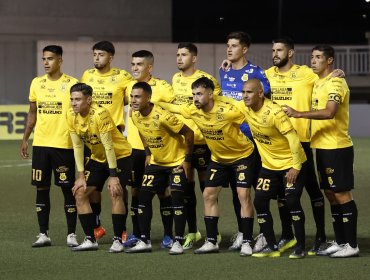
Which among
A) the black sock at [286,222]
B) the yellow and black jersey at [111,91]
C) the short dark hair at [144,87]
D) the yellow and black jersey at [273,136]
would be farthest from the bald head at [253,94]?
the yellow and black jersey at [111,91]

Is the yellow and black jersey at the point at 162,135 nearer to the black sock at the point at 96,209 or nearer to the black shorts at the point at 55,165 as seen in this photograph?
the black shorts at the point at 55,165

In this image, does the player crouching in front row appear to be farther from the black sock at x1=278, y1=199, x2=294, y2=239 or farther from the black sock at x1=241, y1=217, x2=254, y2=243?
the black sock at x1=278, y1=199, x2=294, y2=239

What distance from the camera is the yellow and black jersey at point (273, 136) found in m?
10.3

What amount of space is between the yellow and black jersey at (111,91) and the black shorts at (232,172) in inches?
54.6

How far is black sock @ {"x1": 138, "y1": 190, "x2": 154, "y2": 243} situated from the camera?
11.1 meters

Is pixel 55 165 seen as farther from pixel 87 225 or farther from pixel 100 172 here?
pixel 87 225

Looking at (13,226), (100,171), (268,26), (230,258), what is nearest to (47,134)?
(100,171)

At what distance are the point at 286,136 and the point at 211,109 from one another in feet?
2.89

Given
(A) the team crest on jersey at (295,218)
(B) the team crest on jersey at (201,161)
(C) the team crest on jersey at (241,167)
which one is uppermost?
(B) the team crest on jersey at (201,161)

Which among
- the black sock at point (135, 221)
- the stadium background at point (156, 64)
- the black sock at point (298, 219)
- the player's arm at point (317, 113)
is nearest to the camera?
the stadium background at point (156, 64)

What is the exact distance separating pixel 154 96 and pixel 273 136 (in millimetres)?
1883

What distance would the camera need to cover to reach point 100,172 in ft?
36.9

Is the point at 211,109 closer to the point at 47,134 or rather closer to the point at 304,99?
the point at 304,99

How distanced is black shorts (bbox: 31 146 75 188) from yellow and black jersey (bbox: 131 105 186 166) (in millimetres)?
931
